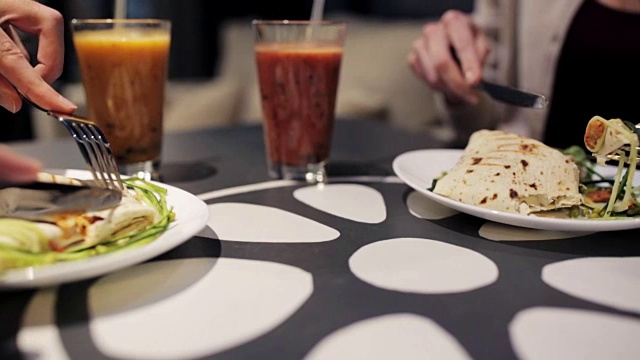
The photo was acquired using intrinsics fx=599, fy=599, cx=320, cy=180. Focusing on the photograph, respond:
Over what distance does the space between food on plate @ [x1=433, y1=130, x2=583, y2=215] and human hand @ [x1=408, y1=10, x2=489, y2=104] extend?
0.44m

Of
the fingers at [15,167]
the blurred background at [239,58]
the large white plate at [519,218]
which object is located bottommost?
the blurred background at [239,58]

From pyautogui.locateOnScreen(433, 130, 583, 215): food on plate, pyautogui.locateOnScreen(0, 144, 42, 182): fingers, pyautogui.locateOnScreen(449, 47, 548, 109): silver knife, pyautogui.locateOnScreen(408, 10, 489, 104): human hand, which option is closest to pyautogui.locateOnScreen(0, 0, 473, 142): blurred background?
pyautogui.locateOnScreen(408, 10, 489, 104): human hand

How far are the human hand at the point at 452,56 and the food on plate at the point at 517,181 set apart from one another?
1.46 ft

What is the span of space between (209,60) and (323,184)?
4142mm

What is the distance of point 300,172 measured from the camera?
1142mm

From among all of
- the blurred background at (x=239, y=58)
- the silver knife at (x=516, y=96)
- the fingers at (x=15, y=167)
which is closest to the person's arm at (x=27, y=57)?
the fingers at (x=15, y=167)

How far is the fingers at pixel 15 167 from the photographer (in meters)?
0.52

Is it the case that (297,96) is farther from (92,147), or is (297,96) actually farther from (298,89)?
(92,147)

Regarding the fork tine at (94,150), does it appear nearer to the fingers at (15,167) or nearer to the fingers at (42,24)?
the fingers at (42,24)

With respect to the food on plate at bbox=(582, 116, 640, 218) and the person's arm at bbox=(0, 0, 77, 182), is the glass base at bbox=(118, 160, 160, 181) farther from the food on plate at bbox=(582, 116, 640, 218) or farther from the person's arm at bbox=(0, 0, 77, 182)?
the food on plate at bbox=(582, 116, 640, 218)

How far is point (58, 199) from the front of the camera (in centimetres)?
68

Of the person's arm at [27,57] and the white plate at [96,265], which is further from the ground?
the person's arm at [27,57]

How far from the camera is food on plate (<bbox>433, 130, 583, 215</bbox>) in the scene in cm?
82

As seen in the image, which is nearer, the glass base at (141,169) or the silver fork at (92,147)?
the silver fork at (92,147)
